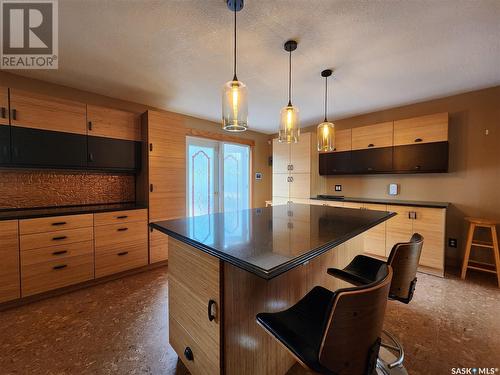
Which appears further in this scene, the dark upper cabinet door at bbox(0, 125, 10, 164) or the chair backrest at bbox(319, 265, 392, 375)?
the dark upper cabinet door at bbox(0, 125, 10, 164)

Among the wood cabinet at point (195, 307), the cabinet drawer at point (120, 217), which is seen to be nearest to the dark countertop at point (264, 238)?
the wood cabinet at point (195, 307)

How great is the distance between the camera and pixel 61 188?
110 inches

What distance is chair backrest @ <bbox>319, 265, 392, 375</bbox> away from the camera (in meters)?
0.74

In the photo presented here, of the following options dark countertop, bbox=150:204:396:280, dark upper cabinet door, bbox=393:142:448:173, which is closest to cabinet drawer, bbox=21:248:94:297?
dark countertop, bbox=150:204:396:280

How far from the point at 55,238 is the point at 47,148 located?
101 cm

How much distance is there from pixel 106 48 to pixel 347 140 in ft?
11.8

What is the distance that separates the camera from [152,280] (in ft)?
8.93

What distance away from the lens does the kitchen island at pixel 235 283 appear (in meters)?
0.97

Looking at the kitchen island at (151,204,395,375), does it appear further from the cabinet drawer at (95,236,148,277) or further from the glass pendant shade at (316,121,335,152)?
the cabinet drawer at (95,236,148,277)

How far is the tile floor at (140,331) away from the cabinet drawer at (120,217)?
0.76 metres

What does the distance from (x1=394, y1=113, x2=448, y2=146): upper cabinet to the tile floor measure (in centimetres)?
192

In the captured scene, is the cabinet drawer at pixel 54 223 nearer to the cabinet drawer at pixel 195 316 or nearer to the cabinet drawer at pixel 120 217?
the cabinet drawer at pixel 120 217

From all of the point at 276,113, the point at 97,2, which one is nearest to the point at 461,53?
the point at 276,113

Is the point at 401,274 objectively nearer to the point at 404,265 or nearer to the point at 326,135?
the point at 404,265
